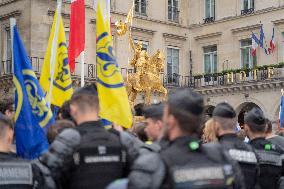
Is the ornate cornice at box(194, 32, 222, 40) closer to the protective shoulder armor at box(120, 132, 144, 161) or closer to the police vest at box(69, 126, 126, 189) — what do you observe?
the protective shoulder armor at box(120, 132, 144, 161)

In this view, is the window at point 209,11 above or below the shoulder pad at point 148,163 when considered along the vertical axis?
above

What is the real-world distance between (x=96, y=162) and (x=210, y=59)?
99.7ft

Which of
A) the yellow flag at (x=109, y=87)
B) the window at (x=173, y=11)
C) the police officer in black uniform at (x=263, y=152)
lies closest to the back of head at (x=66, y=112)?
the yellow flag at (x=109, y=87)

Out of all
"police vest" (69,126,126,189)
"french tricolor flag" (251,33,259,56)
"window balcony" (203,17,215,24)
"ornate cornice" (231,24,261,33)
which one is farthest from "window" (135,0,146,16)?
"police vest" (69,126,126,189)

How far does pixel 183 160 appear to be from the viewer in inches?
150

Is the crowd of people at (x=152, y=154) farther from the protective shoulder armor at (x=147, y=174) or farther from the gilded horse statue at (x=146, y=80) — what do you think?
the gilded horse statue at (x=146, y=80)

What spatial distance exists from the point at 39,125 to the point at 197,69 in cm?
2932

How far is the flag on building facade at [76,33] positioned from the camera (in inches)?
448

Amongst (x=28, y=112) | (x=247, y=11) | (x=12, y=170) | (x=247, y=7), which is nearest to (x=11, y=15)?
(x=247, y=11)

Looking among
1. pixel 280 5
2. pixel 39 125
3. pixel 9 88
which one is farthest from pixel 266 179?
pixel 280 5

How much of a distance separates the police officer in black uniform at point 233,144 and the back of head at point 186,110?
180cm

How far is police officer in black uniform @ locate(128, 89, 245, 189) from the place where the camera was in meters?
3.72

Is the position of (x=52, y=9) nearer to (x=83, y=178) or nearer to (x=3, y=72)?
(x=3, y=72)

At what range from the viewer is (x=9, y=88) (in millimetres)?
28047
